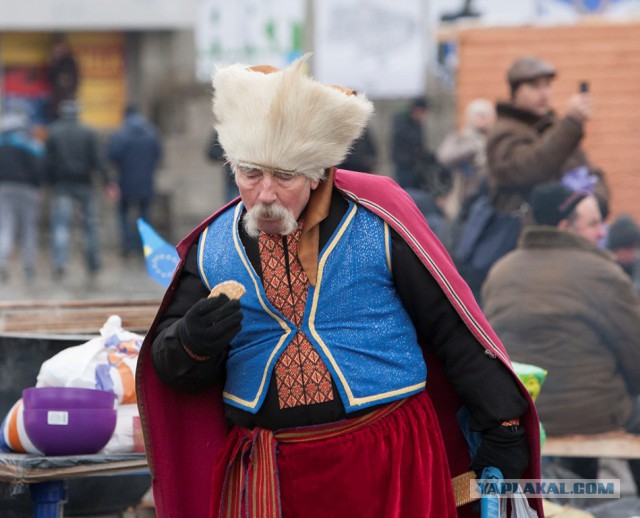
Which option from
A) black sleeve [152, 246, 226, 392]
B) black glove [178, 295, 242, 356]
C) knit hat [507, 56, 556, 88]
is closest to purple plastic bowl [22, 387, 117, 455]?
black sleeve [152, 246, 226, 392]

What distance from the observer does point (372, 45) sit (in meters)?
14.5

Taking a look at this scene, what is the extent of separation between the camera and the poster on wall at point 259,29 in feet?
56.5

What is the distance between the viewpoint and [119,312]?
224 inches

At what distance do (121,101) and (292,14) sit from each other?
3.51 metres

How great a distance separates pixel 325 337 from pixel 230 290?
31 cm

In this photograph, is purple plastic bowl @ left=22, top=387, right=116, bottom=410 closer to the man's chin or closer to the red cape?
the red cape

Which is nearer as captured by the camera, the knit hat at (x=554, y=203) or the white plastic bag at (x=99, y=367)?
the white plastic bag at (x=99, y=367)

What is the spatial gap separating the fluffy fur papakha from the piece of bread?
32 centimetres

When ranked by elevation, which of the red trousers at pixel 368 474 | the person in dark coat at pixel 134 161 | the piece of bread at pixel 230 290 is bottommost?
the person in dark coat at pixel 134 161

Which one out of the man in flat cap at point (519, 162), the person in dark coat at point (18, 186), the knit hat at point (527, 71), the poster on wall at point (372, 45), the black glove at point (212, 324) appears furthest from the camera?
the poster on wall at point (372, 45)

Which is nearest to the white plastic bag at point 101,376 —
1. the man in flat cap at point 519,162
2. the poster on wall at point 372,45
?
the man in flat cap at point 519,162

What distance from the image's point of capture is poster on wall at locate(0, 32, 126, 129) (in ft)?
63.2

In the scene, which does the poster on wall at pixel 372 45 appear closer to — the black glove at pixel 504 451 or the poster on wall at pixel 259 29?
the poster on wall at pixel 259 29

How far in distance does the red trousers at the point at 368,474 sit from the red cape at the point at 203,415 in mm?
212
